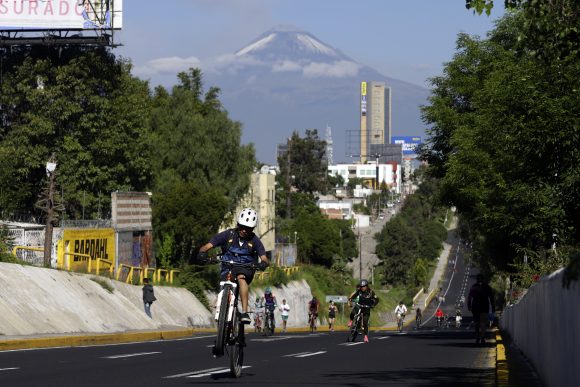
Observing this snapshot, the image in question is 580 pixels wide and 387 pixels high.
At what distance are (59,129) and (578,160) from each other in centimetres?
4535

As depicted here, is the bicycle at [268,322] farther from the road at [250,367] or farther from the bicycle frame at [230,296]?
the bicycle frame at [230,296]

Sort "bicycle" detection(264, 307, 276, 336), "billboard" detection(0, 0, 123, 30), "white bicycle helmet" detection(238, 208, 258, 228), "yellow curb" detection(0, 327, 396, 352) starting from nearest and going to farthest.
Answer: "white bicycle helmet" detection(238, 208, 258, 228) < "yellow curb" detection(0, 327, 396, 352) < "bicycle" detection(264, 307, 276, 336) < "billboard" detection(0, 0, 123, 30)

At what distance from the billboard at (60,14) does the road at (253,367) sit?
48.0 meters

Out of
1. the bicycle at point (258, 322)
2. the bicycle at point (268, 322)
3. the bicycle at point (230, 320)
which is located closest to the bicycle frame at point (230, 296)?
the bicycle at point (230, 320)

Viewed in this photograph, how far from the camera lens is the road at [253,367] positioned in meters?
14.2

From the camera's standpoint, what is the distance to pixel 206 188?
7950 centimetres

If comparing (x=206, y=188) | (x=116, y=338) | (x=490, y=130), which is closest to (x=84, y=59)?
(x=206, y=188)

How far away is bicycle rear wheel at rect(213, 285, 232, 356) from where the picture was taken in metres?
13.8

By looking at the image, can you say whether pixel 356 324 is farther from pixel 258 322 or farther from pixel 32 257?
pixel 32 257

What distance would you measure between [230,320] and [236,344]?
366 mm

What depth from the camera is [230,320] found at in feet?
45.9

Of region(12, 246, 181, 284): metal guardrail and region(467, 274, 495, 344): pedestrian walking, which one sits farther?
region(12, 246, 181, 284): metal guardrail

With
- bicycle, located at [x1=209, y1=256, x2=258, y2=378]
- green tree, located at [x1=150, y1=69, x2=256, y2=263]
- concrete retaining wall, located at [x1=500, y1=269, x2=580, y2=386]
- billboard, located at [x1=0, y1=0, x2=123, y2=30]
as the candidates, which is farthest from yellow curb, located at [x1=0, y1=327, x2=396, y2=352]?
green tree, located at [x1=150, y1=69, x2=256, y2=263]

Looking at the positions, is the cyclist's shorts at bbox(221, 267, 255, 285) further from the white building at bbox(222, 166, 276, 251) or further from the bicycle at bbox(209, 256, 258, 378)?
the white building at bbox(222, 166, 276, 251)
